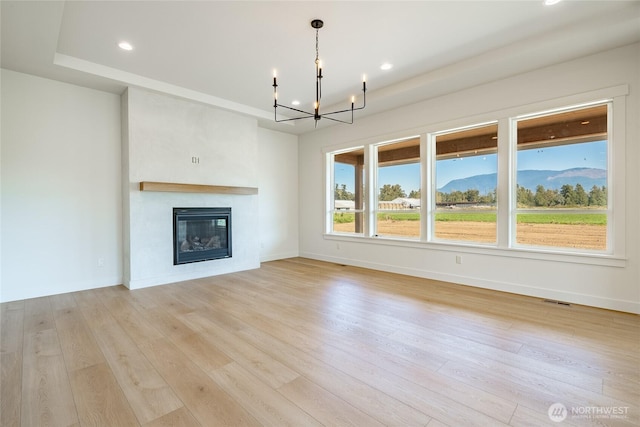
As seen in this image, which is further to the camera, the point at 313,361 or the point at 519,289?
the point at 519,289

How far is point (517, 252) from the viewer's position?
3.97 metres

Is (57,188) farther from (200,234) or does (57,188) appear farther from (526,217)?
(526,217)

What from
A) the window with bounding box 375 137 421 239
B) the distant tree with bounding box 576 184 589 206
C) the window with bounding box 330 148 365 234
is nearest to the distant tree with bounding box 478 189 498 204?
the distant tree with bounding box 576 184 589 206

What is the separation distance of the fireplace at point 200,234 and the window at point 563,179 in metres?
4.59

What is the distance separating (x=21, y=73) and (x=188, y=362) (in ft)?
14.3

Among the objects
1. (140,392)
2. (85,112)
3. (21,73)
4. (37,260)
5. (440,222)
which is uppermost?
(21,73)

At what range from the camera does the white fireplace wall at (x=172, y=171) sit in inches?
170

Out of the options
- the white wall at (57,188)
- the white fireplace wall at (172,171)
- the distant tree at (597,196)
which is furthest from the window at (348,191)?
the white wall at (57,188)

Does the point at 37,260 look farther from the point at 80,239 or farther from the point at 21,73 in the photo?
the point at 21,73

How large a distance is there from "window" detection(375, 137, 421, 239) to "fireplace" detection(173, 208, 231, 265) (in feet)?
9.45

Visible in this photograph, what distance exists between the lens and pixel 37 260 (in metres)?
3.90

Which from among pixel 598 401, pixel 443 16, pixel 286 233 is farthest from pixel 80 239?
pixel 598 401

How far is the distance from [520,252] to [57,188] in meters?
6.33

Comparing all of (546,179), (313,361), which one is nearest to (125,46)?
(313,361)
